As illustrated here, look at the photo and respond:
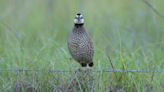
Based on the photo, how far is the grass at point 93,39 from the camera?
5414 millimetres

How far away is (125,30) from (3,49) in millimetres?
1499

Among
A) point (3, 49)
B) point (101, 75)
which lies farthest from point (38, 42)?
point (101, 75)

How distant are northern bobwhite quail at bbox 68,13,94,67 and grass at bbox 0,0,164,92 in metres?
0.12

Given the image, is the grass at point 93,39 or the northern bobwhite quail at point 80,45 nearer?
the grass at point 93,39

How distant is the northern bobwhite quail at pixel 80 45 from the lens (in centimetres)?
562

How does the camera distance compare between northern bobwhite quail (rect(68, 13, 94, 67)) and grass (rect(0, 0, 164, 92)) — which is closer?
grass (rect(0, 0, 164, 92))

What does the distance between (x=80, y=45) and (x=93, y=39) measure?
1274mm

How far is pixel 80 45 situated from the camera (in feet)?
18.5

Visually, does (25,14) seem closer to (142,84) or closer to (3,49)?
(3,49)

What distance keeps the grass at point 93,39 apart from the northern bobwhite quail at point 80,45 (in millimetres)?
118

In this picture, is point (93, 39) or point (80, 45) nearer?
point (80, 45)

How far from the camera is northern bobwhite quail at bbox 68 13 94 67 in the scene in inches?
221

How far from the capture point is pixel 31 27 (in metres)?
8.02

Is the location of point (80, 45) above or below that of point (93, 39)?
below
